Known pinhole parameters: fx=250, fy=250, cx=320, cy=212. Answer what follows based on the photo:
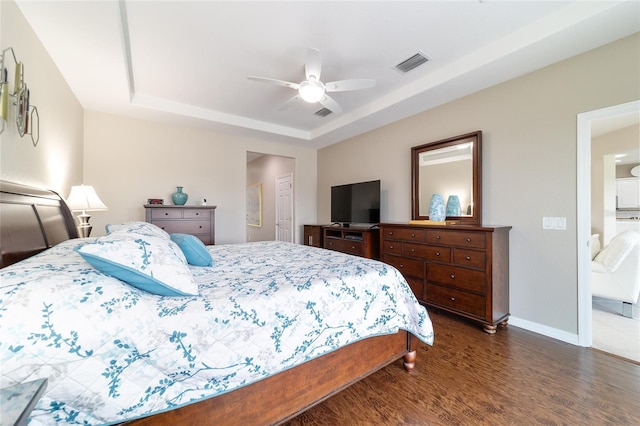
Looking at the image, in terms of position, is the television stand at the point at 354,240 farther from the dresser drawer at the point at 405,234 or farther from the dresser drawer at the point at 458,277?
the dresser drawer at the point at 458,277

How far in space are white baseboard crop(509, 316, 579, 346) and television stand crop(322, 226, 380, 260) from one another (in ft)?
6.01

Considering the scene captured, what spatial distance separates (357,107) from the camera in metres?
3.84

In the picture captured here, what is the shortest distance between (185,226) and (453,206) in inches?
146

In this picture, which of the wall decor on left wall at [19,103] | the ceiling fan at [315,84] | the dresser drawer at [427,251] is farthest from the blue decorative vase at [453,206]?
the wall decor on left wall at [19,103]

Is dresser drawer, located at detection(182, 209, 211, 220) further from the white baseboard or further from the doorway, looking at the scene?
the doorway

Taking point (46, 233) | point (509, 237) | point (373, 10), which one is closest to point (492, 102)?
point (509, 237)

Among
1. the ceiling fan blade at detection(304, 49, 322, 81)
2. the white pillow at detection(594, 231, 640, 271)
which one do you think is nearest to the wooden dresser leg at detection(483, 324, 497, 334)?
the white pillow at detection(594, 231, 640, 271)

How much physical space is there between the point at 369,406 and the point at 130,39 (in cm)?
356

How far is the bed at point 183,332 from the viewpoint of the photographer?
32.2 inches

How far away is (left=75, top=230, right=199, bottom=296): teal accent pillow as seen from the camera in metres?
1.02

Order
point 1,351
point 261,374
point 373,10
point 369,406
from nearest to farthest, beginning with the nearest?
1. point 1,351
2. point 261,374
3. point 369,406
4. point 373,10

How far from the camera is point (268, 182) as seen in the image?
6.82 metres

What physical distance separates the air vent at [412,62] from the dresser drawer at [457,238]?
1.84 metres

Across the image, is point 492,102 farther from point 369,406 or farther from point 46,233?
point 46,233
